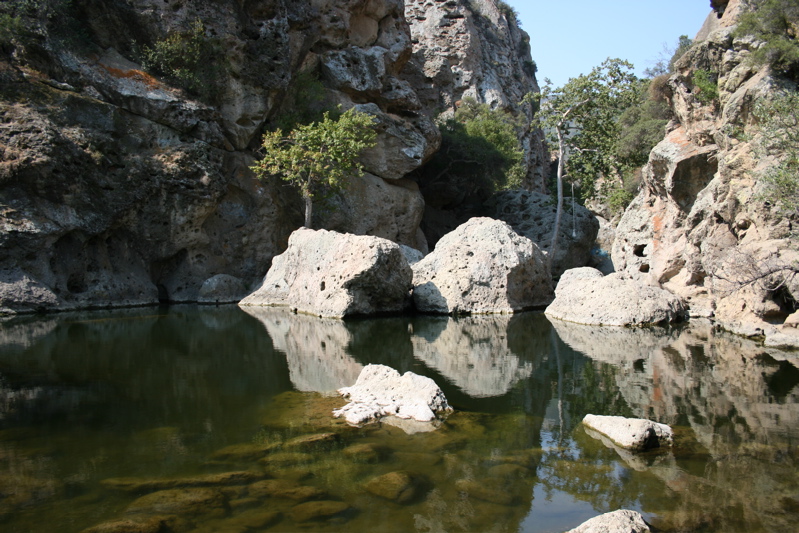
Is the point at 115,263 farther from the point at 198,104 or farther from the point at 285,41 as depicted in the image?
the point at 285,41

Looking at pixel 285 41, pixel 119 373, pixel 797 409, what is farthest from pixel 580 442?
pixel 285 41

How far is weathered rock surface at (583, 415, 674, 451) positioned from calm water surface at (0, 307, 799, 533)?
184 mm

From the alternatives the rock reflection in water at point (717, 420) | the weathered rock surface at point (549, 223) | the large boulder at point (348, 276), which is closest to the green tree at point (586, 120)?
the weathered rock surface at point (549, 223)

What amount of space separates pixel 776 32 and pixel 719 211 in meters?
5.15

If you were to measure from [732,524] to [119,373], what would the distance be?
9647 mm

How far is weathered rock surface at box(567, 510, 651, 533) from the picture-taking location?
469 centimetres

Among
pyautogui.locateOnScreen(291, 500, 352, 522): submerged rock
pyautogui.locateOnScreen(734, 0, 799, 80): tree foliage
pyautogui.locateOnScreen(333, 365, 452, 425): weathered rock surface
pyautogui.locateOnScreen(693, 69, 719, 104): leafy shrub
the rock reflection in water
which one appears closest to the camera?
pyautogui.locateOnScreen(291, 500, 352, 522): submerged rock

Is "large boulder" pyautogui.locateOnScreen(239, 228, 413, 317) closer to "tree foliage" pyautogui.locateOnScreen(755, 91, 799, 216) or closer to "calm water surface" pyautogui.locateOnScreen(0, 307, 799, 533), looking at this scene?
"calm water surface" pyautogui.locateOnScreen(0, 307, 799, 533)

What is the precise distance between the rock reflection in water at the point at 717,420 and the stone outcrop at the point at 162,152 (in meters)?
18.0

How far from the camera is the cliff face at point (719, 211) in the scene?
15.0 metres

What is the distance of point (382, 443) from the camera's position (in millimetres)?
6965

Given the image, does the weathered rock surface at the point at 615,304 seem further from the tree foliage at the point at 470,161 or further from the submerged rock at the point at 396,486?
the tree foliage at the point at 470,161

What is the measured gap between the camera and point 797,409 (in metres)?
8.51

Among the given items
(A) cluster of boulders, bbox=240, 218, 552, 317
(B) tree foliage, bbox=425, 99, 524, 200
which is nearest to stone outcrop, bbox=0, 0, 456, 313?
(B) tree foliage, bbox=425, 99, 524, 200
